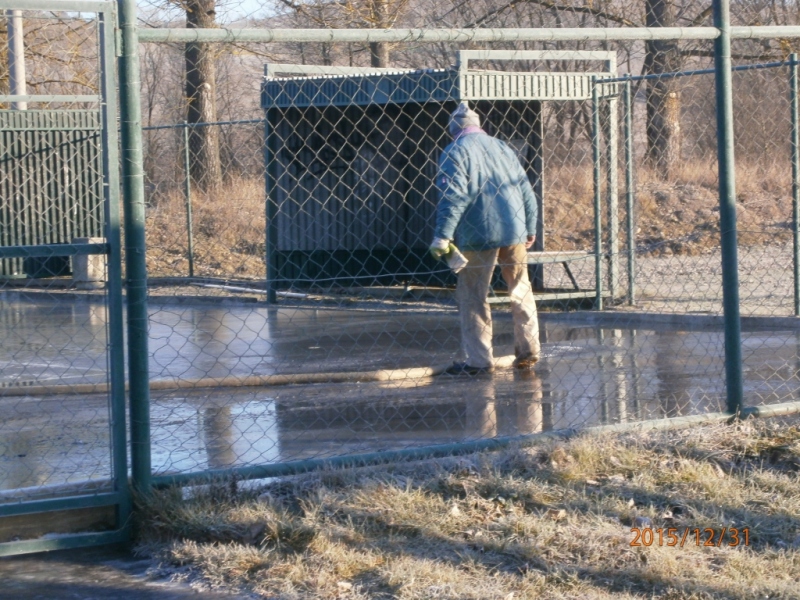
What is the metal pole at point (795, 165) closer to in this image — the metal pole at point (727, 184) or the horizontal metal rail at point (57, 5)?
the metal pole at point (727, 184)

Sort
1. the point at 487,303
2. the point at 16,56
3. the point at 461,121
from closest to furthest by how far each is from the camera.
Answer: the point at 461,121
the point at 487,303
the point at 16,56

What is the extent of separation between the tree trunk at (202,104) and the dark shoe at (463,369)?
37.8ft

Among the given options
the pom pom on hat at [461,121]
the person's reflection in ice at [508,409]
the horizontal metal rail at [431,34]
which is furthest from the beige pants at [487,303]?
the horizontal metal rail at [431,34]

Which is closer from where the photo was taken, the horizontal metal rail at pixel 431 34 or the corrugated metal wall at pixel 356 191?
the horizontal metal rail at pixel 431 34

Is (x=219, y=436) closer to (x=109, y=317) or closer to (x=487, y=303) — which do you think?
(x=109, y=317)

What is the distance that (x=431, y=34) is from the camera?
5.19 m

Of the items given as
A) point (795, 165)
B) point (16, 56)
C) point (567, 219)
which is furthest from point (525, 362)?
point (567, 219)

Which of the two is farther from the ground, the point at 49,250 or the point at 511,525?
the point at 49,250

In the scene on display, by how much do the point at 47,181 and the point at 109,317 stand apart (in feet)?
44.2

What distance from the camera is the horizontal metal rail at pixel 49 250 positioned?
434cm

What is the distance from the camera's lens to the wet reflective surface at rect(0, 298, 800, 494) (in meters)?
5.99

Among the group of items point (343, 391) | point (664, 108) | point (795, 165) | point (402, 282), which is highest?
point (664, 108)

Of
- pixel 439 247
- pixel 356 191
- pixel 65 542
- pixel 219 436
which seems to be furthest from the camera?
pixel 356 191

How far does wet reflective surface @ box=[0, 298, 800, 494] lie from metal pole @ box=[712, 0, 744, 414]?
84cm
